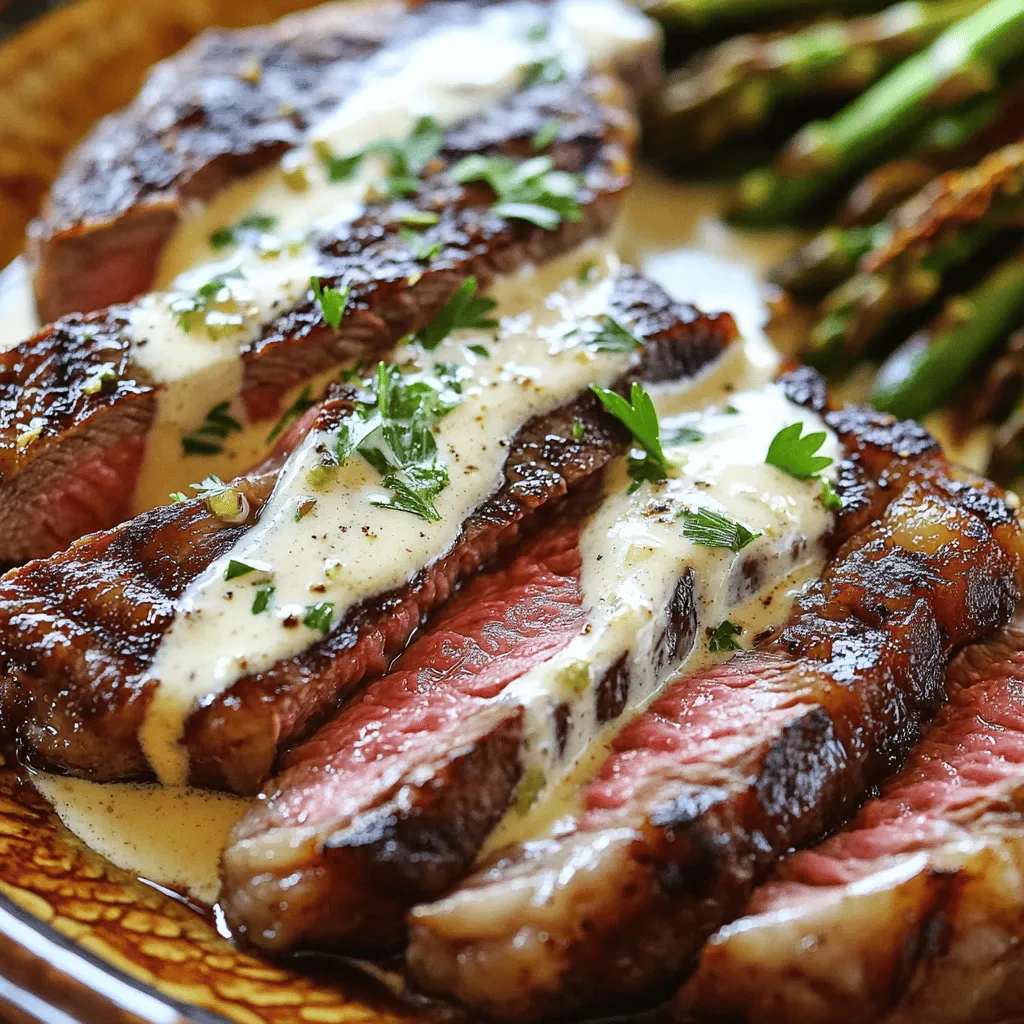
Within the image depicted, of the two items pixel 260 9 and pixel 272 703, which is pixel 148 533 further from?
pixel 260 9

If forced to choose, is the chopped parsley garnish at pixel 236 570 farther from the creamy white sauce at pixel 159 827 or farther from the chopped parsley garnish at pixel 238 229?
the chopped parsley garnish at pixel 238 229

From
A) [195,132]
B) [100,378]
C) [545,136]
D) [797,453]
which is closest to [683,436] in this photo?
[797,453]

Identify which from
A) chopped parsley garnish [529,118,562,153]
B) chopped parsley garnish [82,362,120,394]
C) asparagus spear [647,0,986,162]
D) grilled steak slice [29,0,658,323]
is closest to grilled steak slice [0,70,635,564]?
chopped parsley garnish [82,362,120,394]

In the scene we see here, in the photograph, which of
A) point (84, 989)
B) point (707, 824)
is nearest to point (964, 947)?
point (707, 824)

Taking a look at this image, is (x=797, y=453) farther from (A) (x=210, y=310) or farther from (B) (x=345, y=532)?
(A) (x=210, y=310)

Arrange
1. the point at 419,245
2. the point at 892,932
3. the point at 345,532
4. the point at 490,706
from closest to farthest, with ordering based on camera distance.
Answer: the point at 892,932
the point at 490,706
the point at 345,532
the point at 419,245

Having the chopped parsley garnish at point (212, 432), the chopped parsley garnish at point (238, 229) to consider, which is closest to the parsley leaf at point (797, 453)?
the chopped parsley garnish at point (212, 432)
